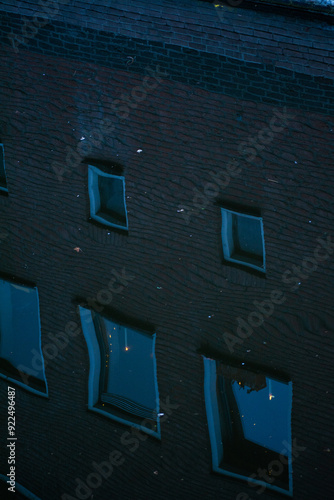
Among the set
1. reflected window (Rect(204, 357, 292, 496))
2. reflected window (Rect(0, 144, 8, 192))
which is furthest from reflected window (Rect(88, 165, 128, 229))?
reflected window (Rect(204, 357, 292, 496))

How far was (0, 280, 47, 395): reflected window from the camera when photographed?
824 cm

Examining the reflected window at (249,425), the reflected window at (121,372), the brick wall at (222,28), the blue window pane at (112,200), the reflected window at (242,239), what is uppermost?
the brick wall at (222,28)

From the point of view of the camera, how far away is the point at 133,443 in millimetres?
7391

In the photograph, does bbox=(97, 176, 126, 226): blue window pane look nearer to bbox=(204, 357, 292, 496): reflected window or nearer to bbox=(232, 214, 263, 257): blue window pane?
bbox=(232, 214, 263, 257): blue window pane

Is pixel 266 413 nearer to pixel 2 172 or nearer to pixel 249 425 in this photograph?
pixel 249 425

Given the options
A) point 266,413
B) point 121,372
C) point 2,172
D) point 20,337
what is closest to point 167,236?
point 121,372

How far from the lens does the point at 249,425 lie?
702cm

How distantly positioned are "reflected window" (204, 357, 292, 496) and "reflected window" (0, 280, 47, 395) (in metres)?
2.47

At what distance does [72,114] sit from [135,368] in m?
3.29

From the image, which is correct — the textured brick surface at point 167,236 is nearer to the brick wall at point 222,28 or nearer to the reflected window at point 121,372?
the brick wall at point 222,28

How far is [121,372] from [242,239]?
7.89 feet

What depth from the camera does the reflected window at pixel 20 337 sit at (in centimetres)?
824

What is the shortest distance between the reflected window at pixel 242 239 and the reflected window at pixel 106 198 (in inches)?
52.5

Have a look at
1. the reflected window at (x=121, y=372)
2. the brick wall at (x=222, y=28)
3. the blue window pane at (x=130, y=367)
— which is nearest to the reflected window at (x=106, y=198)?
the reflected window at (x=121, y=372)
